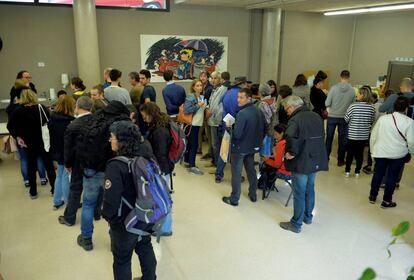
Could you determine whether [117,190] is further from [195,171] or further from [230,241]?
[195,171]

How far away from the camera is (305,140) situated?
3.43 meters

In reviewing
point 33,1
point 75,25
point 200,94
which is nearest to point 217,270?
point 200,94

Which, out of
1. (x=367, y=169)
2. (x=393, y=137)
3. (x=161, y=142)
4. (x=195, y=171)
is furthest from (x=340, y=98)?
(x=161, y=142)

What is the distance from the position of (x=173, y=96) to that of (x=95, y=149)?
2.41 metres

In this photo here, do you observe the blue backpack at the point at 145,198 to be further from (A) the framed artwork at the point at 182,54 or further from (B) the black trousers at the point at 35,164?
(A) the framed artwork at the point at 182,54

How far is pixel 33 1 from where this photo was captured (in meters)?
6.72

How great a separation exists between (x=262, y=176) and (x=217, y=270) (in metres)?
1.74

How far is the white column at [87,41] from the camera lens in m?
6.69

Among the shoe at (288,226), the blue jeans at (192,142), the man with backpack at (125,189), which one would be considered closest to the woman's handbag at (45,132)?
the blue jeans at (192,142)

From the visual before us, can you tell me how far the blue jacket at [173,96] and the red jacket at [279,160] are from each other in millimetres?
1730

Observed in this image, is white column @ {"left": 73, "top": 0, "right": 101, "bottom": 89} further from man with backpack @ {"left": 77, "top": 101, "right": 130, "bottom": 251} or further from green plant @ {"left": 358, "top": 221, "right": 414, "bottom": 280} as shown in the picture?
green plant @ {"left": 358, "top": 221, "right": 414, "bottom": 280}

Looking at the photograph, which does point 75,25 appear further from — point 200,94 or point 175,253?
point 175,253

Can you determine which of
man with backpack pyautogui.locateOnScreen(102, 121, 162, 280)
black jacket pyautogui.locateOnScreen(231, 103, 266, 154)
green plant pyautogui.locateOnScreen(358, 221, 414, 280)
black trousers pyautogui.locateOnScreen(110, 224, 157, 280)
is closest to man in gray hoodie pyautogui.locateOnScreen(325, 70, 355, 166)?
black jacket pyautogui.locateOnScreen(231, 103, 266, 154)

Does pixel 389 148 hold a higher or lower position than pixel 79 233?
higher
